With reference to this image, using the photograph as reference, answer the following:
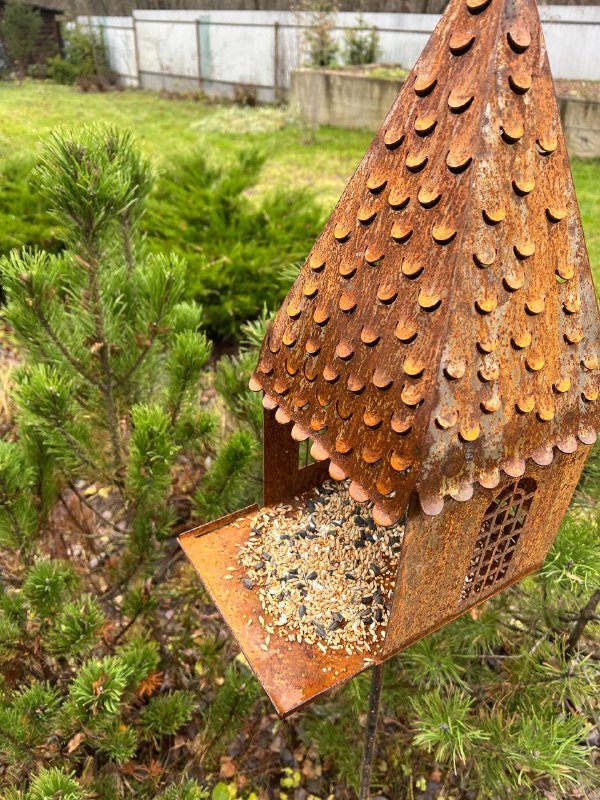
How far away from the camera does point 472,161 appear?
2.24ft

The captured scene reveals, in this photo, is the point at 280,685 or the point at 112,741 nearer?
the point at 280,685

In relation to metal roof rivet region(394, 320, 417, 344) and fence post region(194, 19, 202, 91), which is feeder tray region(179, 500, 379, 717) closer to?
metal roof rivet region(394, 320, 417, 344)

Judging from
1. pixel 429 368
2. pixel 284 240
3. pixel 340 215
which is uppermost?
pixel 340 215

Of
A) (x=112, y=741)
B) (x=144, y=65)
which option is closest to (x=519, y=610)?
(x=112, y=741)

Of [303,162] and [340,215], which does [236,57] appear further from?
[340,215]

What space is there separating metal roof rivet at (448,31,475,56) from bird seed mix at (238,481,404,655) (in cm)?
88

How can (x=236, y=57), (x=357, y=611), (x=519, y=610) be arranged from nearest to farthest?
(x=357, y=611), (x=519, y=610), (x=236, y=57)

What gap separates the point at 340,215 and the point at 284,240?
252 cm

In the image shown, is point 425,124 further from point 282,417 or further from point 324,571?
point 324,571

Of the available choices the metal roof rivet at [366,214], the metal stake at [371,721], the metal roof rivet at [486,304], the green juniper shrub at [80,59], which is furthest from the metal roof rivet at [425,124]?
the green juniper shrub at [80,59]

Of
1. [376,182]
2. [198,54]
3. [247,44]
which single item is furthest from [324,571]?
[198,54]

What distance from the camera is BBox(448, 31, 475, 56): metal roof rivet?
691 millimetres

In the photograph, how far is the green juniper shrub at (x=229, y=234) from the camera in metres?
3.15

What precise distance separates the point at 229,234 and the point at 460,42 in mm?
2935
